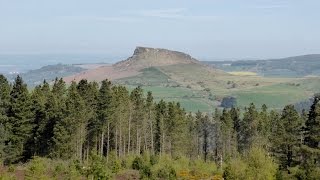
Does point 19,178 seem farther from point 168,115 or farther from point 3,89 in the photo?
point 168,115

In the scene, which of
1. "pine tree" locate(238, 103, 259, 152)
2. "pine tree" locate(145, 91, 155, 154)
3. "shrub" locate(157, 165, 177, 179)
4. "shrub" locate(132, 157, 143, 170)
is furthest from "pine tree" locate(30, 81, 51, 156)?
"pine tree" locate(238, 103, 259, 152)

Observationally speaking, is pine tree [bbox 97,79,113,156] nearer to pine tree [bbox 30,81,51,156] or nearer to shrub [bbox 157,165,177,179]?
pine tree [bbox 30,81,51,156]

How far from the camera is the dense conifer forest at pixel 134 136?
59.6 metres

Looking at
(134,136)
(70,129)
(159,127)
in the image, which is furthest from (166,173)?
(134,136)

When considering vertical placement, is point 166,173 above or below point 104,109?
below

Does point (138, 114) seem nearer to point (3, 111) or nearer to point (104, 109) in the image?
Answer: point (104, 109)

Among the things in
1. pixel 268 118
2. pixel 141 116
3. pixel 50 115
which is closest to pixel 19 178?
pixel 50 115

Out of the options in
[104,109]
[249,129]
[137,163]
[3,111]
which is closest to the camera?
[137,163]

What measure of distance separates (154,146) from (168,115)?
7996mm

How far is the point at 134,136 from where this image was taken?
317ft

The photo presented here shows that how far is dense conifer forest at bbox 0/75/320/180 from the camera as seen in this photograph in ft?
196

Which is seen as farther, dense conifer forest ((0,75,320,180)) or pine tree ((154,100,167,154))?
pine tree ((154,100,167,154))

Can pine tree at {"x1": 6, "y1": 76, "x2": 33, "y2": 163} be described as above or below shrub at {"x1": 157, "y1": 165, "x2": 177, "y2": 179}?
above

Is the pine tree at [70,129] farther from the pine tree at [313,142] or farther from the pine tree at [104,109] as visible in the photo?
the pine tree at [313,142]
